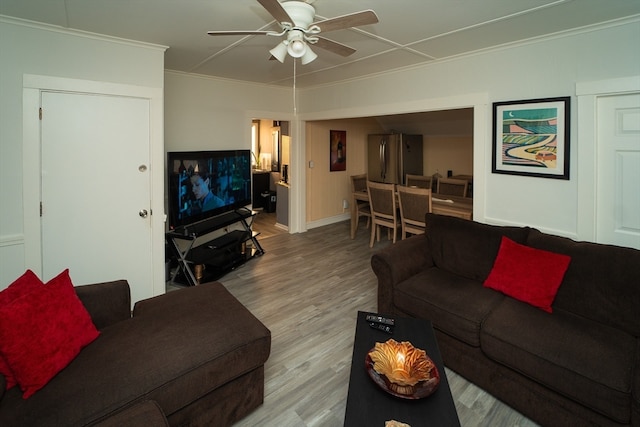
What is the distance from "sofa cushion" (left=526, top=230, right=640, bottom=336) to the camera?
194cm

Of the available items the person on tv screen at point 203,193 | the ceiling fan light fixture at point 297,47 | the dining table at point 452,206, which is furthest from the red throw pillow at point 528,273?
the person on tv screen at point 203,193

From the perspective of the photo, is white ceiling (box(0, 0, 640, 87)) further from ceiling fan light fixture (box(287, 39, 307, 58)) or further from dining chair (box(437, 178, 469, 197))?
dining chair (box(437, 178, 469, 197))

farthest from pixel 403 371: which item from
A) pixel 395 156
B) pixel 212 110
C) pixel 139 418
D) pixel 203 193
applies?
pixel 395 156

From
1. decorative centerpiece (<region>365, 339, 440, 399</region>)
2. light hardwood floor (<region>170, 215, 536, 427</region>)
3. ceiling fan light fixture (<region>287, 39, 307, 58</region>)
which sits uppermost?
ceiling fan light fixture (<region>287, 39, 307, 58</region>)

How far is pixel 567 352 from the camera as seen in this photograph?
5.58ft

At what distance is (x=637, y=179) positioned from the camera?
2.37 meters

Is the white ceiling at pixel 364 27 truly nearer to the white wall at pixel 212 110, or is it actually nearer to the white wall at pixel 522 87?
the white wall at pixel 522 87

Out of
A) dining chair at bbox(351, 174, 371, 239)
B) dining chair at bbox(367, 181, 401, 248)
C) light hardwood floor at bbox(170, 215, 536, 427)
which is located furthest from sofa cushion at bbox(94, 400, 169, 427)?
dining chair at bbox(351, 174, 371, 239)

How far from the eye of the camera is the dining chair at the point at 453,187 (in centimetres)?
489

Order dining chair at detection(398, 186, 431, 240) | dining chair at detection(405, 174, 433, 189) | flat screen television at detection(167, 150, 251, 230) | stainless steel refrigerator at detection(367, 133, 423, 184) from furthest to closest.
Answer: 1. stainless steel refrigerator at detection(367, 133, 423, 184)
2. dining chair at detection(405, 174, 433, 189)
3. dining chair at detection(398, 186, 431, 240)
4. flat screen television at detection(167, 150, 251, 230)

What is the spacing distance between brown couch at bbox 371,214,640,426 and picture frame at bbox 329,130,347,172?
3724 millimetres

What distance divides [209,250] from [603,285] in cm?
367

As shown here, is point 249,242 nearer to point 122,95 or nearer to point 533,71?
point 122,95

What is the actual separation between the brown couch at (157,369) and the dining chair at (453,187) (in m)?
4.01
